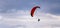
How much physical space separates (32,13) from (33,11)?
1065 mm

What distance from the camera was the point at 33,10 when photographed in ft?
255

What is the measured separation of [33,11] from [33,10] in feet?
1.85

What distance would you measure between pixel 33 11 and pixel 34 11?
1.69 ft

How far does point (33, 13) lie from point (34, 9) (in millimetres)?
2096

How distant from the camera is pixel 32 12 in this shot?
78.2 meters

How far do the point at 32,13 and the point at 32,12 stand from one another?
49 centimetres

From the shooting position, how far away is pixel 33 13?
7794 centimetres

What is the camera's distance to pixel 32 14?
78.1m

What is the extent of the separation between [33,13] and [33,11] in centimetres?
96

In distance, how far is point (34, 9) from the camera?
253 ft

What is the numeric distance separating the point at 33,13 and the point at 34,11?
3.66 ft

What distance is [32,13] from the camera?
78125 millimetres

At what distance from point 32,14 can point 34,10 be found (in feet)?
7.05

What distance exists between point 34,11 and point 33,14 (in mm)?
1660
